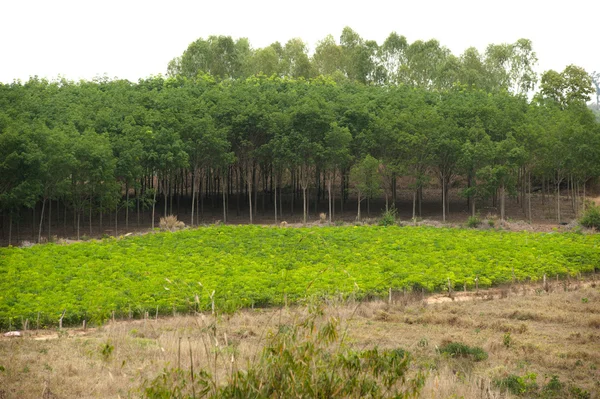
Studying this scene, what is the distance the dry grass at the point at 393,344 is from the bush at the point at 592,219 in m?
24.0

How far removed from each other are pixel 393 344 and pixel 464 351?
2.19 metres

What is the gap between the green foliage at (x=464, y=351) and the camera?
18484mm

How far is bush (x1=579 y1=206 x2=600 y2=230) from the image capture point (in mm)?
49812

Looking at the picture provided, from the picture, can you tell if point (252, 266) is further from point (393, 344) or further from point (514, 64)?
point (514, 64)

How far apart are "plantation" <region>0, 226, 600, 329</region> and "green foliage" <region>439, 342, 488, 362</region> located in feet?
12.7

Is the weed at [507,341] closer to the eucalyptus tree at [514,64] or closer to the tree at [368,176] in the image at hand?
the tree at [368,176]

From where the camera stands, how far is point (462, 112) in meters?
64.6

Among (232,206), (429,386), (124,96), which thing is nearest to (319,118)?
(232,206)

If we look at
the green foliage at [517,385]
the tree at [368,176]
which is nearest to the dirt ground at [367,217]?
the tree at [368,176]

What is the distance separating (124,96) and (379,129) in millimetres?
26141

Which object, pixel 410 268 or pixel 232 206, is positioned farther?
pixel 232 206

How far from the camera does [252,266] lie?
32.3m

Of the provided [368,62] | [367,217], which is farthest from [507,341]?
[368,62]

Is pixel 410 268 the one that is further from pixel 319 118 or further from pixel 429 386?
pixel 319 118
